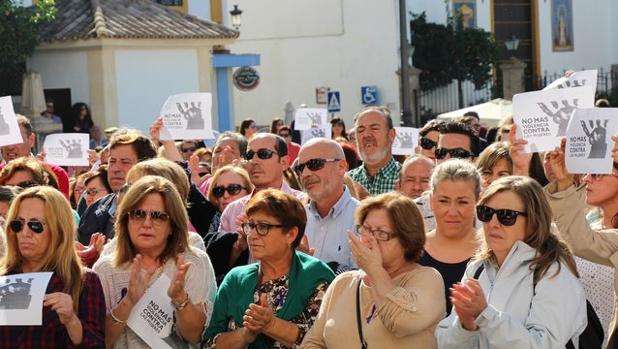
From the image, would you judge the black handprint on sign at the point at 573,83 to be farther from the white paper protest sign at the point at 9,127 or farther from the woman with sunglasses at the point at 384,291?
the white paper protest sign at the point at 9,127

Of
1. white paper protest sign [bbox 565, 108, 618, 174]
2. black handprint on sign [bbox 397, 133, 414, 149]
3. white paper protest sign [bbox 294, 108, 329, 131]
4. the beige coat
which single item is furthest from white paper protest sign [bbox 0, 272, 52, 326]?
white paper protest sign [bbox 294, 108, 329, 131]

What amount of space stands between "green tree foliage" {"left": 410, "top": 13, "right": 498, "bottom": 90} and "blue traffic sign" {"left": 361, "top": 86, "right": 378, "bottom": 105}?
2566mm

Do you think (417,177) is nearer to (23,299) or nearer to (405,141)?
(23,299)

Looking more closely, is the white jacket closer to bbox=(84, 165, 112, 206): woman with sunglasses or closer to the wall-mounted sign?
bbox=(84, 165, 112, 206): woman with sunglasses

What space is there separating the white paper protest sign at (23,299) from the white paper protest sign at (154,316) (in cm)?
54

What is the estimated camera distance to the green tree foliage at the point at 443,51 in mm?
43344

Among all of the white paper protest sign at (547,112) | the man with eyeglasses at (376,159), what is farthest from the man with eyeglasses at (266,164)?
the white paper protest sign at (547,112)

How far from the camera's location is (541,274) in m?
5.90

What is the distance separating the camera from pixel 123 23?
3073 centimetres

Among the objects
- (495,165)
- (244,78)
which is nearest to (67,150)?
(495,165)

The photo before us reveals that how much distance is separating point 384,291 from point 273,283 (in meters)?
0.88

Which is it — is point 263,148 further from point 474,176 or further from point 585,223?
point 585,223

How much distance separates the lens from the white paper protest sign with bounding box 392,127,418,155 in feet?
48.6

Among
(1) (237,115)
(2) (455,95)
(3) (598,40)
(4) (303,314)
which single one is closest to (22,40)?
(1) (237,115)
